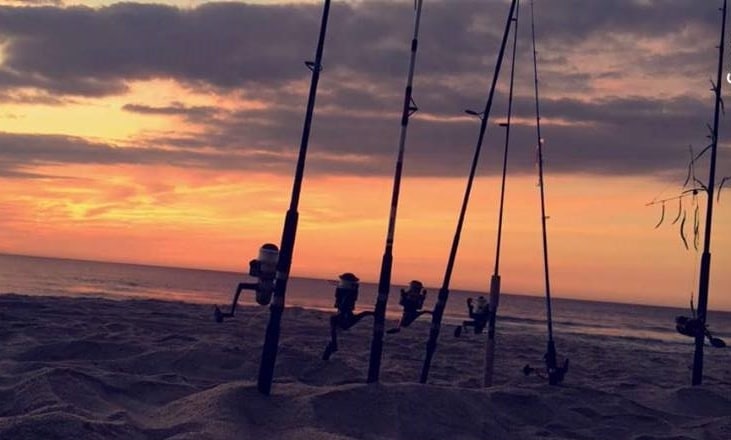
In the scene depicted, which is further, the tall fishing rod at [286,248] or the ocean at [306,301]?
the ocean at [306,301]

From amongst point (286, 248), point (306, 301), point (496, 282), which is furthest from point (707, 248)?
point (306, 301)

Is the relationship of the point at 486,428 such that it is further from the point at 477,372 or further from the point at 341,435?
the point at 477,372

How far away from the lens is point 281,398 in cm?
727

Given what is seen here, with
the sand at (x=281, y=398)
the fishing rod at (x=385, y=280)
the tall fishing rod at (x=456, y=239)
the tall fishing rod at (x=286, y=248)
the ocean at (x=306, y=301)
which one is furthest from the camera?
the ocean at (x=306, y=301)

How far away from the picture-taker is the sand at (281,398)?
257 inches

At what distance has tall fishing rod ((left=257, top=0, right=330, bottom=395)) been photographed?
7.01 m

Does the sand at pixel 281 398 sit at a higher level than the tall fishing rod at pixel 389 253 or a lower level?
lower

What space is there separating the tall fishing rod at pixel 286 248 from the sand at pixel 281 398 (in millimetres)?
328

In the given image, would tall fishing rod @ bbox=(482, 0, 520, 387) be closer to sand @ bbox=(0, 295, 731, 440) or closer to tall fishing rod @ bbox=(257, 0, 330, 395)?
sand @ bbox=(0, 295, 731, 440)

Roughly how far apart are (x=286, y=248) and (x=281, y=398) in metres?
1.52

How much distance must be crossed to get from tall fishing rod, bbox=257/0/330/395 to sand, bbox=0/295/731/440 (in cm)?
33

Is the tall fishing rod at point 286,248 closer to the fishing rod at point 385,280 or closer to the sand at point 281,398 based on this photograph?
the sand at point 281,398

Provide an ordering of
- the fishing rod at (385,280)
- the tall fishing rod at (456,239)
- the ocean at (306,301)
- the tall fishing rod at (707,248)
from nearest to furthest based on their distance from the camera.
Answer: the fishing rod at (385,280) < the tall fishing rod at (456,239) < the tall fishing rod at (707,248) < the ocean at (306,301)

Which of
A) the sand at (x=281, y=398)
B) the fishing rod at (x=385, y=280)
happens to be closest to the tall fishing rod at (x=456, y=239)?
the sand at (x=281, y=398)
